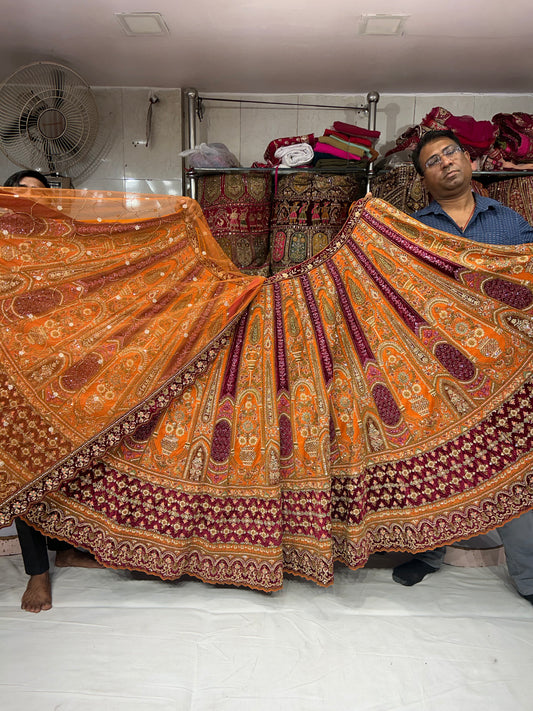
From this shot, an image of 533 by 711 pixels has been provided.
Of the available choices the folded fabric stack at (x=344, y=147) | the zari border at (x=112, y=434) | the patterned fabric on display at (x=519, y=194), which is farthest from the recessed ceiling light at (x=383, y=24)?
the zari border at (x=112, y=434)

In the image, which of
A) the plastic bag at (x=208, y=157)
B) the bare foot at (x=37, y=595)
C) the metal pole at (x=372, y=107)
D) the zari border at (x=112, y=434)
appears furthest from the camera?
the metal pole at (x=372, y=107)

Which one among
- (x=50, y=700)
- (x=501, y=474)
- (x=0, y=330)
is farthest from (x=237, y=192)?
(x=50, y=700)

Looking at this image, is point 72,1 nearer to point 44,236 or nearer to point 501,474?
point 44,236

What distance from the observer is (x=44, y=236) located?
4.66ft

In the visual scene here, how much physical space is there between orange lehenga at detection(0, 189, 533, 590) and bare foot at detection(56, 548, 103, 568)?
1.00 feet

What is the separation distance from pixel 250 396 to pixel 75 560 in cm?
83

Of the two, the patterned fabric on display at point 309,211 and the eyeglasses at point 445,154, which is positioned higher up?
the eyeglasses at point 445,154

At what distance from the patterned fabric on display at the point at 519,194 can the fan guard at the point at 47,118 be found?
2147mm

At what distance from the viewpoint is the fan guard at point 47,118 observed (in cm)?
247

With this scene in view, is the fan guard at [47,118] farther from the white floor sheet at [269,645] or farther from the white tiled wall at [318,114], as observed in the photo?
the white floor sheet at [269,645]

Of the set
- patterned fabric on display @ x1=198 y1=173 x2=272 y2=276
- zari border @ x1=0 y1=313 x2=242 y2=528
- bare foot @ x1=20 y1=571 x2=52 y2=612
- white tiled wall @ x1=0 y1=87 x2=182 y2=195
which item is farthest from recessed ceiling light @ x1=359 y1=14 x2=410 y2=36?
bare foot @ x1=20 y1=571 x2=52 y2=612

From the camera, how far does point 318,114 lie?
294cm

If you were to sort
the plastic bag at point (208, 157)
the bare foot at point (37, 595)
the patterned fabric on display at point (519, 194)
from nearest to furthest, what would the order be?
1. the bare foot at point (37, 595)
2. the patterned fabric on display at point (519, 194)
3. the plastic bag at point (208, 157)

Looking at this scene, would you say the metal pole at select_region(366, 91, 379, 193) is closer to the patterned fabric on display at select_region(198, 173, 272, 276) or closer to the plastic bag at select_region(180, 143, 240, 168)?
the patterned fabric on display at select_region(198, 173, 272, 276)
